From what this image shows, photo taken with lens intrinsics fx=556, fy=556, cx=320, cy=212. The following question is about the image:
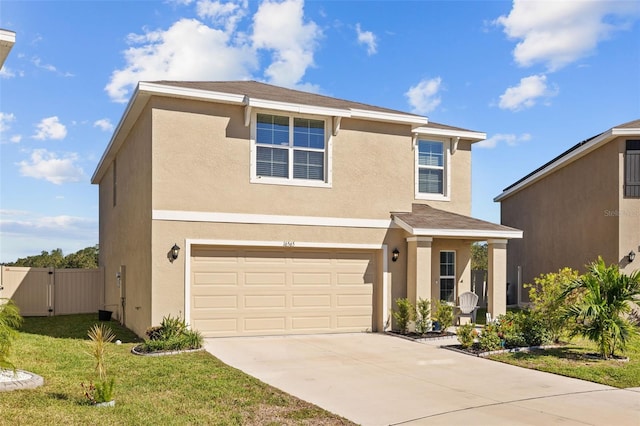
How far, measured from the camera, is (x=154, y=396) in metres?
7.66

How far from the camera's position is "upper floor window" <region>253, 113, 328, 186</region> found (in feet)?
45.0

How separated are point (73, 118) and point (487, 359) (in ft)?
38.6

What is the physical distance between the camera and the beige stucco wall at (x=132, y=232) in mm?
13082

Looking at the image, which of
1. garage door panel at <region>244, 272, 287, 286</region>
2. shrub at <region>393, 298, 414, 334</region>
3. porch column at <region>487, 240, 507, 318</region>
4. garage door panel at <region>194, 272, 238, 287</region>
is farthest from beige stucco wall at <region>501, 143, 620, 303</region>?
garage door panel at <region>194, 272, 238, 287</region>

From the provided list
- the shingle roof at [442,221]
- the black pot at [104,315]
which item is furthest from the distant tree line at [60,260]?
the shingle roof at [442,221]

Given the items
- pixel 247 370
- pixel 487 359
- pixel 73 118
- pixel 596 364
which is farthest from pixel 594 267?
pixel 73 118

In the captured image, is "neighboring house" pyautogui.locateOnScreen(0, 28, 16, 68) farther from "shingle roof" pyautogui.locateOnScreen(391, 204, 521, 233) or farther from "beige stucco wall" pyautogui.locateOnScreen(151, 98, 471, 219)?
"shingle roof" pyautogui.locateOnScreen(391, 204, 521, 233)

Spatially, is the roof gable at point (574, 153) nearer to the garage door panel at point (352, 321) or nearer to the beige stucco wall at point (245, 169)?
the beige stucco wall at point (245, 169)

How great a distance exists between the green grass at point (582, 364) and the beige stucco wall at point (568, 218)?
634cm

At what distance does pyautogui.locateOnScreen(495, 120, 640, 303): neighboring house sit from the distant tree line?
2672 cm

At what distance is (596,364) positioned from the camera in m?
10.5

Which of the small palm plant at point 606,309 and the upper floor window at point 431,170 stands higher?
the upper floor window at point 431,170

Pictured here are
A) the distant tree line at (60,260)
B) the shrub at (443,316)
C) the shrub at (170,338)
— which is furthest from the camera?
the distant tree line at (60,260)

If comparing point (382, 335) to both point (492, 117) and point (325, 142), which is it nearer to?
point (325, 142)
